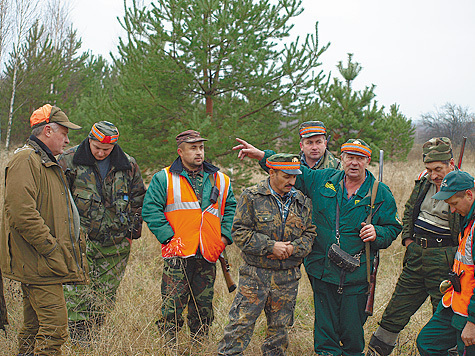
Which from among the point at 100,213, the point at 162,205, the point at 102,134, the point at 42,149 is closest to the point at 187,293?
the point at 162,205

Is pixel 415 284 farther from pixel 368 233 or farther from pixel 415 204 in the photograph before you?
pixel 368 233

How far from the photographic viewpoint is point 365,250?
3.27 m

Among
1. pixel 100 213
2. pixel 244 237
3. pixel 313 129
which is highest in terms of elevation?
pixel 313 129

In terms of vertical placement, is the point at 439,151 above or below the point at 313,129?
below

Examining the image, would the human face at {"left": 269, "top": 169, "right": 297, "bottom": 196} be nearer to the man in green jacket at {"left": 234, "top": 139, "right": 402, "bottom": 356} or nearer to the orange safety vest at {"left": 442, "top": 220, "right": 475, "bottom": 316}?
the man in green jacket at {"left": 234, "top": 139, "right": 402, "bottom": 356}

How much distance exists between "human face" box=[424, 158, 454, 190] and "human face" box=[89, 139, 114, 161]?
2857 mm

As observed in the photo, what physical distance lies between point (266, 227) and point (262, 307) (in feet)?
2.04

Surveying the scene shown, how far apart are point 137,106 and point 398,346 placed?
Answer: 5077 millimetres

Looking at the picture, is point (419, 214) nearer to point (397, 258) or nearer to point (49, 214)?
point (49, 214)

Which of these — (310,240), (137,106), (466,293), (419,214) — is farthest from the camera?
(137,106)

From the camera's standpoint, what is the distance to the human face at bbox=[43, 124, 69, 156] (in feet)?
10.0

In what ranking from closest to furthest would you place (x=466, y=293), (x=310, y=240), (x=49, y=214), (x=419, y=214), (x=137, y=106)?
(x=466, y=293)
(x=49, y=214)
(x=310, y=240)
(x=419, y=214)
(x=137, y=106)

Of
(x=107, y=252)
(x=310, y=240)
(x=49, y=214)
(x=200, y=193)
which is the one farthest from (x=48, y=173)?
(x=310, y=240)

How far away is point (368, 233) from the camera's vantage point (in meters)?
3.13
